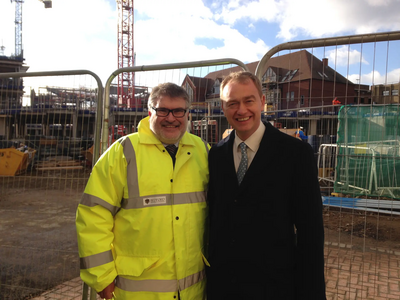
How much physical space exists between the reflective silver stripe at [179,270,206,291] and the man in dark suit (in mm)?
115

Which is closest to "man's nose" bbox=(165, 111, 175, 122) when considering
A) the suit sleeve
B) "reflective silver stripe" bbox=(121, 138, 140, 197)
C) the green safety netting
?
"reflective silver stripe" bbox=(121, 138, 140, 197)

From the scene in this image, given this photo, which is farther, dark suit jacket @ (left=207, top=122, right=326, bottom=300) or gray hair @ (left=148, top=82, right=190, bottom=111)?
gray hair @ (left=148, top=82, right=190, bottom=111)

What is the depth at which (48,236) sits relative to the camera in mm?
6340

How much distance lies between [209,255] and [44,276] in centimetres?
338

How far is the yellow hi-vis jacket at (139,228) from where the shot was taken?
76.2 inches

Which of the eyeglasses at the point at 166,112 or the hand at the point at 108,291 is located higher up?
the eyeglasses at the point at 166,112

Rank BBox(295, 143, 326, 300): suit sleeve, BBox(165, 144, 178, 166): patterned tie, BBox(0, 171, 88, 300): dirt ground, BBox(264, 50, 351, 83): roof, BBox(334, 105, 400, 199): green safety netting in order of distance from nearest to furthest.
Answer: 1. BBox(295, 143, 326, 300): suit sleeve
2. BBox(165, 144, 178, 166): patterned tie
3. BBox(264, 50, 351, 83): roof
4. BBox(0, 171, 88, 300): dirt ground
5. BBox(334, 105, 400, 199): green safety netting

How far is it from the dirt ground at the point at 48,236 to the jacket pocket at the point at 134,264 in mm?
1703

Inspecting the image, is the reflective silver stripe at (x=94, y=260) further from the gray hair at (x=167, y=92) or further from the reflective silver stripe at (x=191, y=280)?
the gray hair at (x=167, y=92)

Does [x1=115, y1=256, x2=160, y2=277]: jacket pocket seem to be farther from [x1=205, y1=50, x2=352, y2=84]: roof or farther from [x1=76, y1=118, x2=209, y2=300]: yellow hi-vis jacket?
[x1=205, y1=50, x2=352, y2=84]: roof

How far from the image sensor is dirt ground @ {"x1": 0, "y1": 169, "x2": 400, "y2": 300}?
387 centimetres

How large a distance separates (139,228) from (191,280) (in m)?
0.50

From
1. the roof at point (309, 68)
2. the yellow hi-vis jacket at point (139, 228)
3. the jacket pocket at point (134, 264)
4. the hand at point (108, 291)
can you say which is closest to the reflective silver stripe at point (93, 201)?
the yellow hi-vis jacket at point (139, 228)

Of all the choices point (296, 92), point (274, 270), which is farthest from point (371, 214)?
point (274, 270)
